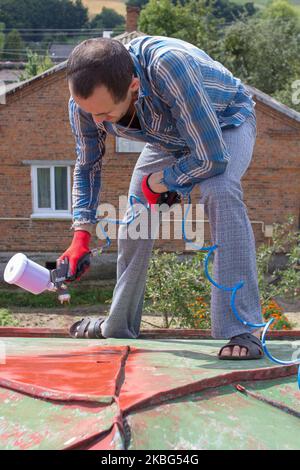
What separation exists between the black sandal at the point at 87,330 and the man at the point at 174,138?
0.05 m

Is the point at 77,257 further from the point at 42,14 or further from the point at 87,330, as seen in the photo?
the point at 42,14

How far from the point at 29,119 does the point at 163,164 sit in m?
12.0

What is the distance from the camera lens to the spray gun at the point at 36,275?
2.88m

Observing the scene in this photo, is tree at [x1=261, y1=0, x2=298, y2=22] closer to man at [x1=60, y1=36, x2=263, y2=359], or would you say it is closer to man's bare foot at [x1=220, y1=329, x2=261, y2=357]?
man at [x1=60, y1=36, x2=263, y2=359]

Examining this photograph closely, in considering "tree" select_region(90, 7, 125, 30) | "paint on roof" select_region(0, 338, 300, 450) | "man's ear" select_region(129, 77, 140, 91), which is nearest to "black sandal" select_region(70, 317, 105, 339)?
Answer: "paint on roof" select_region(0, 338, 300, 450)

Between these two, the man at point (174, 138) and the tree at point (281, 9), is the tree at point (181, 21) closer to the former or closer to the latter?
the tree at point (281, 9)

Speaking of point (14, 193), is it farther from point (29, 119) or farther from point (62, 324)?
point (62, 324)

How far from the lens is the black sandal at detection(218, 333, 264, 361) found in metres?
2.69

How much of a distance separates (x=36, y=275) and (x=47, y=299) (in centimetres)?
1141

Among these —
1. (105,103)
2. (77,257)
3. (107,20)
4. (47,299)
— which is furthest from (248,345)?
(107,20)

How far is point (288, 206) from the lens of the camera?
15133mm
